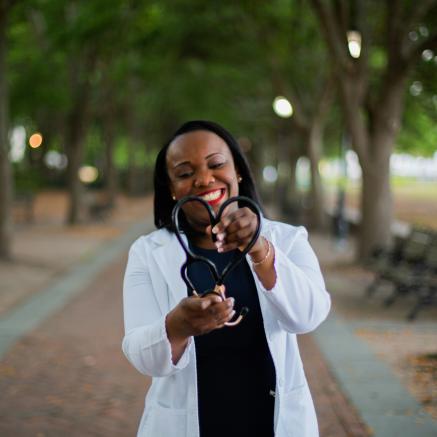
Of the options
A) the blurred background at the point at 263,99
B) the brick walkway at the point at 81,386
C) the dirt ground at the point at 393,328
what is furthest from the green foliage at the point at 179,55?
the brick walkway at the point at 81,386

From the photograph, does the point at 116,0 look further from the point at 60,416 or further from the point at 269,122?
the point at 269,122

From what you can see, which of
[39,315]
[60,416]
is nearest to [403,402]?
[60,416]

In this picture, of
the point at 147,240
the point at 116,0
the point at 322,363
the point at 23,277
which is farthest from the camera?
the point at 116,0

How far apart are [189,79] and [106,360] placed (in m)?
31.6

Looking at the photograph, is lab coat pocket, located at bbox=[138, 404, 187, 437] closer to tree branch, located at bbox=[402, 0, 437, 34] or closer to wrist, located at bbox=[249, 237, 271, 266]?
wrist, located at bbox=[249, 237, 271, 266]

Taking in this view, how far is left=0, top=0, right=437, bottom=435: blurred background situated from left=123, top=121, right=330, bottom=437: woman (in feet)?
8.15

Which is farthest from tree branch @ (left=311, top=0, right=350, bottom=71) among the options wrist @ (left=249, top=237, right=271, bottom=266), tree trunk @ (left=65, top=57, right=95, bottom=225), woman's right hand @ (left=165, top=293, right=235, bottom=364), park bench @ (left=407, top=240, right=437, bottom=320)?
woman's right hand @ (left=165, top=293, right=235, bottom=364)

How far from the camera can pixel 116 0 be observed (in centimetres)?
1783

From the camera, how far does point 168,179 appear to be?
8.30 feet

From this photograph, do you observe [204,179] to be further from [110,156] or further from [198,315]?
[110,156]

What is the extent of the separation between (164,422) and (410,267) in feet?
37.4

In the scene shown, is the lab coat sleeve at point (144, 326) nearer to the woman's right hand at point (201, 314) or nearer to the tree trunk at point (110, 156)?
the woman's right hand at point (201, 314)

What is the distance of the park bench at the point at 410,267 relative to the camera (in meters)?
11.4

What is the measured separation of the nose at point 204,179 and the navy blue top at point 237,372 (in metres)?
0.28
